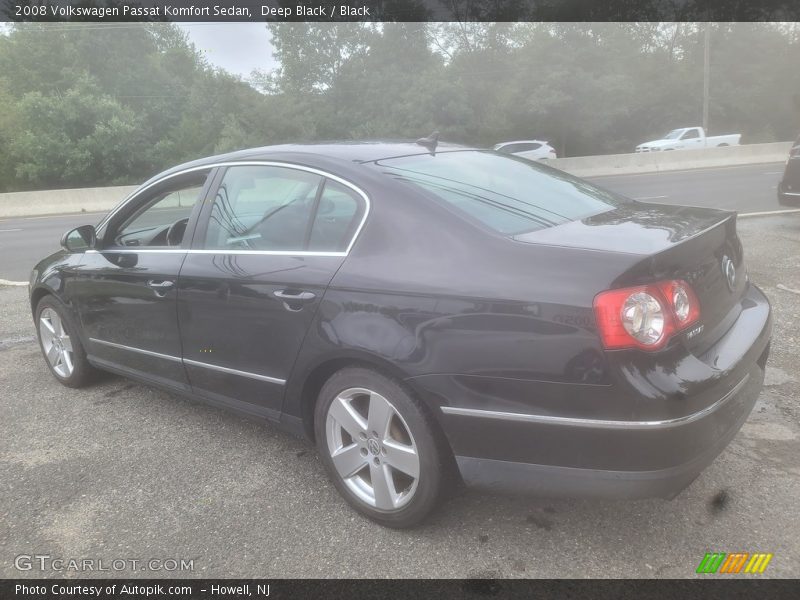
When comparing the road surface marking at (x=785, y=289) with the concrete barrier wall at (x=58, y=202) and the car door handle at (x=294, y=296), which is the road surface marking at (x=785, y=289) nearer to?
the car door handle at (x=294, y=296)

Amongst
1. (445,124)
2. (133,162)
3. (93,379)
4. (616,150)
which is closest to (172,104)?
(133,162)

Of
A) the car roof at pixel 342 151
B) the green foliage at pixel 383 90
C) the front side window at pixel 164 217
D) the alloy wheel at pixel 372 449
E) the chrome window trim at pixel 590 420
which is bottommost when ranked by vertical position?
the alloy wheel at pixel 372 449

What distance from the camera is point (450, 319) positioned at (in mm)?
2297

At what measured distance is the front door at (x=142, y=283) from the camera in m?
3.42

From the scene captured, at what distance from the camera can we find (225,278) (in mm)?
3047

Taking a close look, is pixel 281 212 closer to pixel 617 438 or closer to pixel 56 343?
pixel 617 438

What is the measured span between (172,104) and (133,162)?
22.6 ft

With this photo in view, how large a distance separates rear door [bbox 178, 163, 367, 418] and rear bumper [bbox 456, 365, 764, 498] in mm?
1003

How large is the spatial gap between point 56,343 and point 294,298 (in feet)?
8.59

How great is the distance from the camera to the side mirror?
4.00m

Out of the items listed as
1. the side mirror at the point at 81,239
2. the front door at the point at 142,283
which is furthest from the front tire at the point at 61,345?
the side mirror at the point at 81,239

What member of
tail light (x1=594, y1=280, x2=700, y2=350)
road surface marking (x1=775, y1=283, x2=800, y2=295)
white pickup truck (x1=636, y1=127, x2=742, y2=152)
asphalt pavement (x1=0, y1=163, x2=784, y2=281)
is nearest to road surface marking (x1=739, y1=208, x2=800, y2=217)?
asphalt pavement (x1=0, y1=163, x2=784, y2=281)

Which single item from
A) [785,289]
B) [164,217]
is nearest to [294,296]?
[164,217]

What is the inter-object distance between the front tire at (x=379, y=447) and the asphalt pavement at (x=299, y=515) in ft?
0.44
